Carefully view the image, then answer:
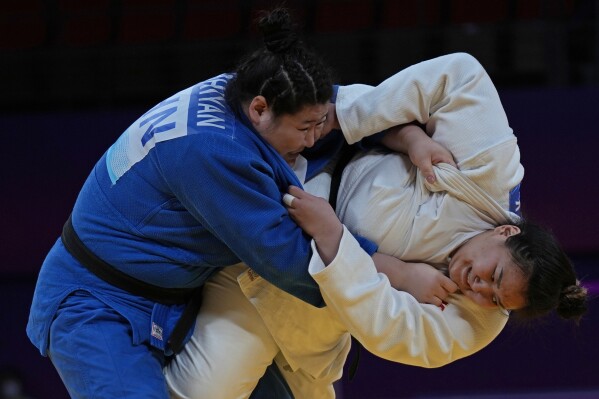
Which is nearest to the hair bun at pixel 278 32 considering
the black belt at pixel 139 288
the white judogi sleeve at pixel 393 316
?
the white judogi sleeve at pixel 393 316

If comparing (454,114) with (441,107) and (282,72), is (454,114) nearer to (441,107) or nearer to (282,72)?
(441,107)

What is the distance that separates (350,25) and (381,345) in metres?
3.94

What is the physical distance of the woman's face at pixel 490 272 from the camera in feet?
6.44

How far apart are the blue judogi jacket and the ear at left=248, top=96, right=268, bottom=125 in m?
0.02

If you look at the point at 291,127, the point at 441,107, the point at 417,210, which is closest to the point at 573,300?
the point at 417,210

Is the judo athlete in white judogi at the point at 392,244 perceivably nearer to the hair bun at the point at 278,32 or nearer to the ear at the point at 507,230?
the ear at the point at 507,230

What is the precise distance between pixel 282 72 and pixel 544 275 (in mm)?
717

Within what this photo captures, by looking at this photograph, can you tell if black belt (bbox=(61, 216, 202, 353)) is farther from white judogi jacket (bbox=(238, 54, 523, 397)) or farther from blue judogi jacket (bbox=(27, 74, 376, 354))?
white judogi jacket (bbox=(238, 54, 523, 397))

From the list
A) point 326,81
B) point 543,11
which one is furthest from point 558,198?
point 326,81

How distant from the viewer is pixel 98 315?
197 cm

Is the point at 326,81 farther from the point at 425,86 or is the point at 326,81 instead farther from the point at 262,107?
the point at 425,86

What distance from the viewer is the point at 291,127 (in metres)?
1.90

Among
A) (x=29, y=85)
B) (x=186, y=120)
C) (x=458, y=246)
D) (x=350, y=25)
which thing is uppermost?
(x=186, y=120)

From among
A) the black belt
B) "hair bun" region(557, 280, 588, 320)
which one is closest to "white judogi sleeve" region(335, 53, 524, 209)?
"hair bun" region(557, 280, 588, 320)
